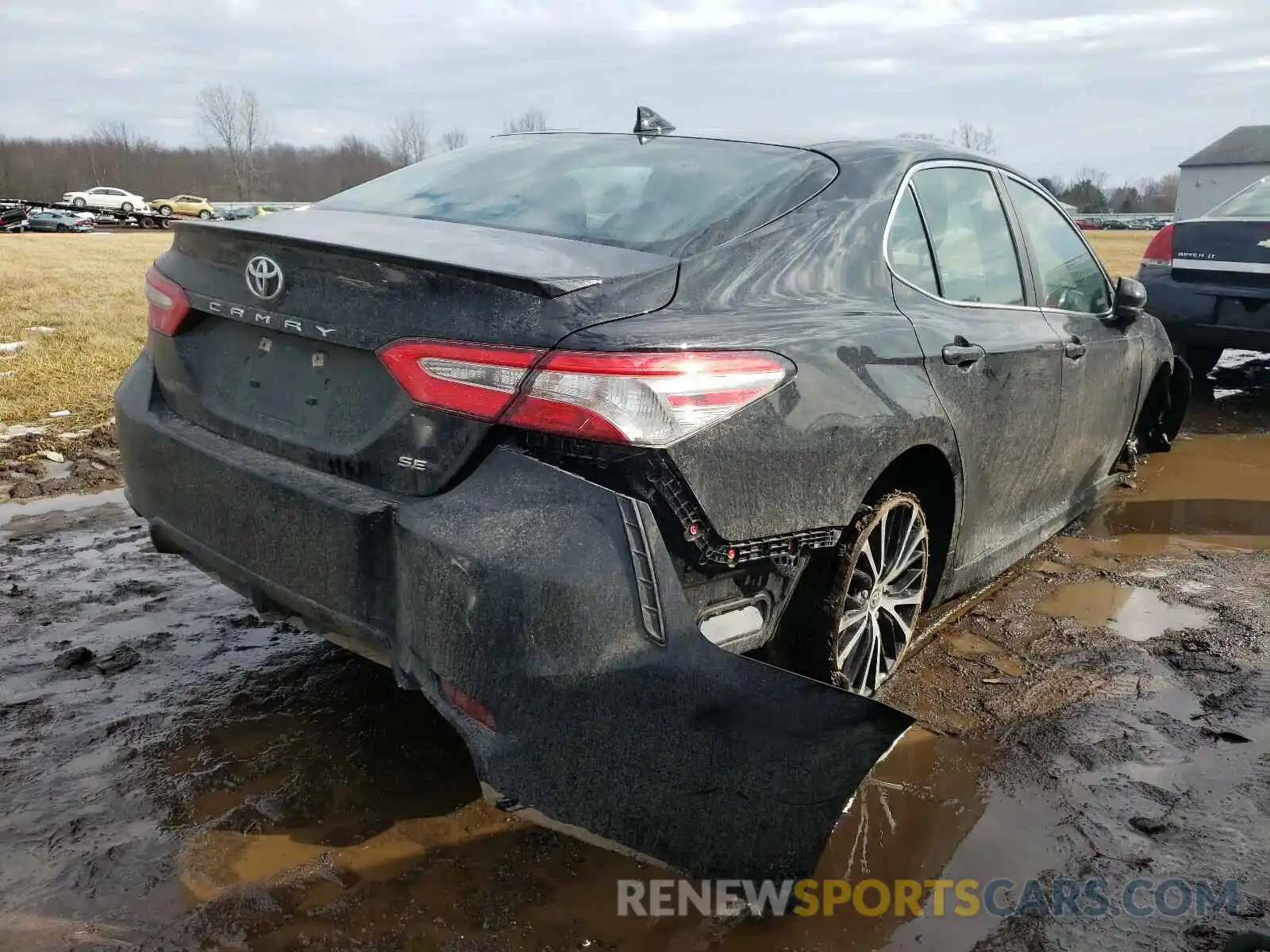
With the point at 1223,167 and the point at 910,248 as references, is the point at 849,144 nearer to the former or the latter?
the point at 910,248

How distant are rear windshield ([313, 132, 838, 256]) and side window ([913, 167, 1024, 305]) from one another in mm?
532

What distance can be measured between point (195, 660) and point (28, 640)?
1.96ft

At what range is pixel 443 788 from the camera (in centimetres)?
254

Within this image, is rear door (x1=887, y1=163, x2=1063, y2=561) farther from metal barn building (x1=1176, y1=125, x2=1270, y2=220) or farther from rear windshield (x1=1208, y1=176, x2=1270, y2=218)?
metal barn building (x1=1176, y1=125, x2=1270, y2=220)

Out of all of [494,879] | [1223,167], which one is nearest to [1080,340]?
[494,879]

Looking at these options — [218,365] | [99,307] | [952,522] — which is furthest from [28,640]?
[99,307]

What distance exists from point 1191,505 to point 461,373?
477 cm

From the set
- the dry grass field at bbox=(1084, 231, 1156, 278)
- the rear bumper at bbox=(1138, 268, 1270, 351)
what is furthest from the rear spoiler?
the dry grass field at bbox=(1084, 231, 1156, 278)

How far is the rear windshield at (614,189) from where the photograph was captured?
2.49 m

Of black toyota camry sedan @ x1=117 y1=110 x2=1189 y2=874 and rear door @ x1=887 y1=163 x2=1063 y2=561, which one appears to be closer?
black toyota camry sedan @ x1=117 y1=110 x2=1189 y2=874

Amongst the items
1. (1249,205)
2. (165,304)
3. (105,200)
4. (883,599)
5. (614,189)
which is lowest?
(883,599)

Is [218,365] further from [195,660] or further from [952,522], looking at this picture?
[952,522]

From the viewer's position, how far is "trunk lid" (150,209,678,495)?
6.60 feet

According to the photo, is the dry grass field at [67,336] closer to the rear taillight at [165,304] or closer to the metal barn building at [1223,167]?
the rear taillight at [165,304]
